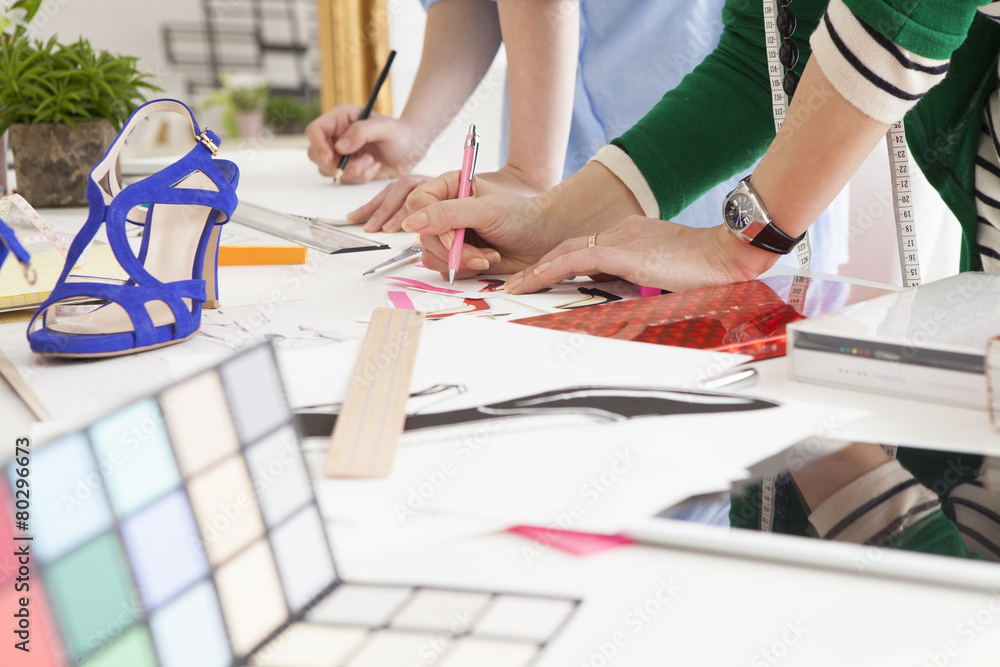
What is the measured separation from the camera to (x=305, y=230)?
0.98 metres

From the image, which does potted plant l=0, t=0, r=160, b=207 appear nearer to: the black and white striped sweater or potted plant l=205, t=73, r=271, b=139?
the black and white striped sweater

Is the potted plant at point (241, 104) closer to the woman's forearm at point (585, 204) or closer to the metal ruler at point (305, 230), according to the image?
the metal ruler at point (305, 230)

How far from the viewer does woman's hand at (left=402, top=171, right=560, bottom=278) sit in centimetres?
75

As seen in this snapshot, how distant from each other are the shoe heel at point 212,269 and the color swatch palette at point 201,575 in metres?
0.37

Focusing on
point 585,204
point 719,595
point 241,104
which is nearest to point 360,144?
point 585,204

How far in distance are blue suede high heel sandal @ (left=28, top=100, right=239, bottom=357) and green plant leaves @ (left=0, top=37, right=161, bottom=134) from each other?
1.64ft

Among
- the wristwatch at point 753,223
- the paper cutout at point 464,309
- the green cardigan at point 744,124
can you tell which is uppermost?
the green cardigan at point 744,124

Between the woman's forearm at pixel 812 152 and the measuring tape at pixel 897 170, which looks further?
the measuring tape at pixel 897 170

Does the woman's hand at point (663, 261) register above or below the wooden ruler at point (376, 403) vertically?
above

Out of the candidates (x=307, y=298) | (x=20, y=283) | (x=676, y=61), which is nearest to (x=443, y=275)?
(x=307, y=298)

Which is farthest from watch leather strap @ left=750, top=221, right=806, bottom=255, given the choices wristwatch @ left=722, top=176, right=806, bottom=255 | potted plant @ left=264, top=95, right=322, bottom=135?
potted plant @ left=264, top=95, right=322, bottom=135

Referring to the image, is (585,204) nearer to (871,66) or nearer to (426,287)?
(426,287)

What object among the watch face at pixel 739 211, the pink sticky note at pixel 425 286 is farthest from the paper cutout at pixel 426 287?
the watch face at pixel 739 211

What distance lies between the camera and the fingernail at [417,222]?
29.0 inches
